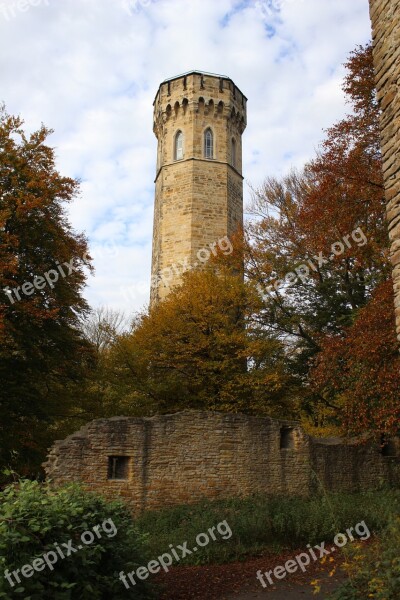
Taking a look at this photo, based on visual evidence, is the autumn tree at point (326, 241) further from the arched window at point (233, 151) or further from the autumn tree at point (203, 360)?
the arched window at point (233, 151)

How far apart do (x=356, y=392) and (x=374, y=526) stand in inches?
107

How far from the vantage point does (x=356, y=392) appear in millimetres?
12039

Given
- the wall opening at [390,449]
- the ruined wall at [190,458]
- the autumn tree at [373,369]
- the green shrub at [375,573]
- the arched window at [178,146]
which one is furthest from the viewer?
the arched window at [178,146]

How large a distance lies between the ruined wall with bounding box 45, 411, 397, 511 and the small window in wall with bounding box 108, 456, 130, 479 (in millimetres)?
50

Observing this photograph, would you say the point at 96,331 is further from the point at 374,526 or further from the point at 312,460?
the point at 374,526

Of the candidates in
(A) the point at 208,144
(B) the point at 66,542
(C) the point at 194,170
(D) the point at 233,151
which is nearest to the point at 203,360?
(C) the point at 194,170

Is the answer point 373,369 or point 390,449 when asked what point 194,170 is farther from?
point 373,369

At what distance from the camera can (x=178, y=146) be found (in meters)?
29.5

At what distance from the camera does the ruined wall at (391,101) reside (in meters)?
6.20

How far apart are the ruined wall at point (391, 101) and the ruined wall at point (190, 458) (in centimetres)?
826

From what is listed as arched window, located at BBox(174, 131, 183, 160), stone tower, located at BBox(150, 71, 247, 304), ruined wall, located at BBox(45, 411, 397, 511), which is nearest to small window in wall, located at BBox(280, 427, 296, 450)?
ruined wall, located at BBox(45, 411, 397, 511)

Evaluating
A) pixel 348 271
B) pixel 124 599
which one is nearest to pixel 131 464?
pixel 124 599

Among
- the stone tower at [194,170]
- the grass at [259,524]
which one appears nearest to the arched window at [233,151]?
the stone tower at [194,170]

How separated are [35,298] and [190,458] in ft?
18.8
